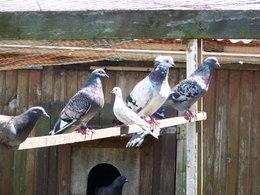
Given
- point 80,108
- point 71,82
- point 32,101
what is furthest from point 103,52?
point 32,101

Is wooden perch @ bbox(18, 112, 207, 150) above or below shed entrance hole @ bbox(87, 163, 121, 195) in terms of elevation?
above

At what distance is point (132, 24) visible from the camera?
2.97 m

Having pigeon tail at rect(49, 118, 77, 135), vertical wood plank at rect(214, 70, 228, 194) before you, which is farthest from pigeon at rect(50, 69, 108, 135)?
vertical wood plank at rect(214, 70, 228, 194)

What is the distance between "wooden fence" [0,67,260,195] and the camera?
6078mm

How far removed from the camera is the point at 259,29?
Result: 3.03m

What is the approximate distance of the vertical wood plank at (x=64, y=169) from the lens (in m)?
6.12

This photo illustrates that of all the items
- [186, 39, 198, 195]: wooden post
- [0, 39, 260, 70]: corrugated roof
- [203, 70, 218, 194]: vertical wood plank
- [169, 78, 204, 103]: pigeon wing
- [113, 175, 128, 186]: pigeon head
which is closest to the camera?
[186, 39, 198, 195]: wooden post

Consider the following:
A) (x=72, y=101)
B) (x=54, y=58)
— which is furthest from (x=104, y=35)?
(x=54, y=58)

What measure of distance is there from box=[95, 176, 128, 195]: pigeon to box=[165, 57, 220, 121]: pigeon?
56.0 inches

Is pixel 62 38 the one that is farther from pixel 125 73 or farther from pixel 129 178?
pixel 129 178

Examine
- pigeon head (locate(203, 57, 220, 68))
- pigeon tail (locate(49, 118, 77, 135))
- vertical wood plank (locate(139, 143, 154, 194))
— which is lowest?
vertical wood plank (locate(139, 143, 154, 194))

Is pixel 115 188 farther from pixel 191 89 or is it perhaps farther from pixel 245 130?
pixel 191 89

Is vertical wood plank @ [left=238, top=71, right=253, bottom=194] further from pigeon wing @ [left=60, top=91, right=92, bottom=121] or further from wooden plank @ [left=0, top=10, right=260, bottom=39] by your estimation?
wooden plank @ [left=0, top=10, right=260, bottom=39]

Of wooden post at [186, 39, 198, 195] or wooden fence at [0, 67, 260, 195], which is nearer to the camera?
wooden post at [186, 39, 198, 195]
